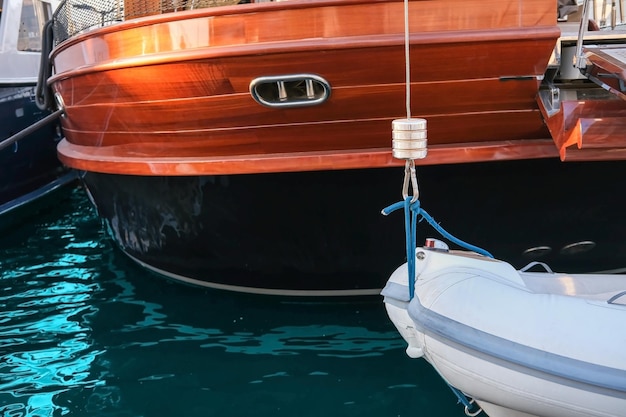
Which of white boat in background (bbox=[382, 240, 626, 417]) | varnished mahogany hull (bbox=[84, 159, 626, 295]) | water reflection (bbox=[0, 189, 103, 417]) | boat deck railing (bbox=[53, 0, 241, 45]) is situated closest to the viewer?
white boat in background (bbox=[382, 240, 626, 417])

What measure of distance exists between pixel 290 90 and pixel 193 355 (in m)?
1.48

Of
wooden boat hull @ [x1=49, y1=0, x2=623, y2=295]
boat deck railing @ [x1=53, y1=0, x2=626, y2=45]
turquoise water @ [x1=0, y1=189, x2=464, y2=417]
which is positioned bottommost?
turquoise water @ [x1=0, y1=189, x2=464, y2=417]

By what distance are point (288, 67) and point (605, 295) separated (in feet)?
5.36

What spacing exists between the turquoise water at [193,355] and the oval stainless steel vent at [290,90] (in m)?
1.30

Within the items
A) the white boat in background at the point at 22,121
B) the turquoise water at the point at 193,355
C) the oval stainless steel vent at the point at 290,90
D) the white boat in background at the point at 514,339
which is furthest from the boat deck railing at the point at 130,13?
the white boat in background at the point at 22,121

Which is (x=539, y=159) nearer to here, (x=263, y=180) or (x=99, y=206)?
(x=263, y=180)

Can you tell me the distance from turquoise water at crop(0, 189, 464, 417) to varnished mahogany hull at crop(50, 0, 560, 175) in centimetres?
96

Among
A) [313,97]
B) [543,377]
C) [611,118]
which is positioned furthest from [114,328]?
[611,118]

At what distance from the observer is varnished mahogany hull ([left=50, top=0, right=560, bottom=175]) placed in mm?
2727

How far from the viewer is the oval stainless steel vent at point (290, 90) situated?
283 cm

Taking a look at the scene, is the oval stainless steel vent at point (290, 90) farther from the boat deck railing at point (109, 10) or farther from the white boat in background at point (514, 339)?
the white boat in background at point (514, 339)

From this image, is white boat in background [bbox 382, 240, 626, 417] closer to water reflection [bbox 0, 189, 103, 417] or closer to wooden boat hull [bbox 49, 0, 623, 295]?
→ wooden boat hull [bbox 49, 0, 623, 295]

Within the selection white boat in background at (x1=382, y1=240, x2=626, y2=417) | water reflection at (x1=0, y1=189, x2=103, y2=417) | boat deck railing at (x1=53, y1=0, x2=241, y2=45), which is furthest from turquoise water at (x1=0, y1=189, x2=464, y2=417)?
boat deck railing at (x1=53, y1=0, x2=241, y2=45)

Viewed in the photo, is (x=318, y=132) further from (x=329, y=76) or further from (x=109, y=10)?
(x=109, y=10)
